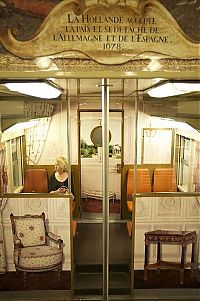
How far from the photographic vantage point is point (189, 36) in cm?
180

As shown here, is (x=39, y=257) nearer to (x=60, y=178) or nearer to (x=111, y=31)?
(x=60, y=178)

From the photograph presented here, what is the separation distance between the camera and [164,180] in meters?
2.25

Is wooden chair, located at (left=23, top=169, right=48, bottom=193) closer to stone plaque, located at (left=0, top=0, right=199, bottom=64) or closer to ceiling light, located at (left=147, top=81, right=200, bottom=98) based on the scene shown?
stone plaque, located at (left=0, top=0, right=199, bottom=64)

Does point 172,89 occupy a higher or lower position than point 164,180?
higher

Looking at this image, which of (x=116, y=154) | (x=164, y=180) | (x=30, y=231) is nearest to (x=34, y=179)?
(x=30, y=231)

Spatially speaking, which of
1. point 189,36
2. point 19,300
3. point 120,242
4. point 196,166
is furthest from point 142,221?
point 189,36

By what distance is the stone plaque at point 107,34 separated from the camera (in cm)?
175

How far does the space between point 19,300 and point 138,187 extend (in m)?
1.44

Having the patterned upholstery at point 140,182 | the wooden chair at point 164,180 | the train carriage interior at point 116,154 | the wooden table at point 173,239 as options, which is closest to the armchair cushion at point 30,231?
the train carriage interior at point 116,154

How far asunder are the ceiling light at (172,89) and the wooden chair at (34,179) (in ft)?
3.44

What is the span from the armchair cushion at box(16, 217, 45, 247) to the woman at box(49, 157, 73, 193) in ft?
0.99

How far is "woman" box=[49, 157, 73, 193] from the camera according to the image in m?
2.20

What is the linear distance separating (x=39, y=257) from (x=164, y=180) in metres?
1.22

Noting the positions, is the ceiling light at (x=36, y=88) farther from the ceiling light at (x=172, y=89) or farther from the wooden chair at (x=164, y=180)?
the wooden chair at (x=164, y=180)
